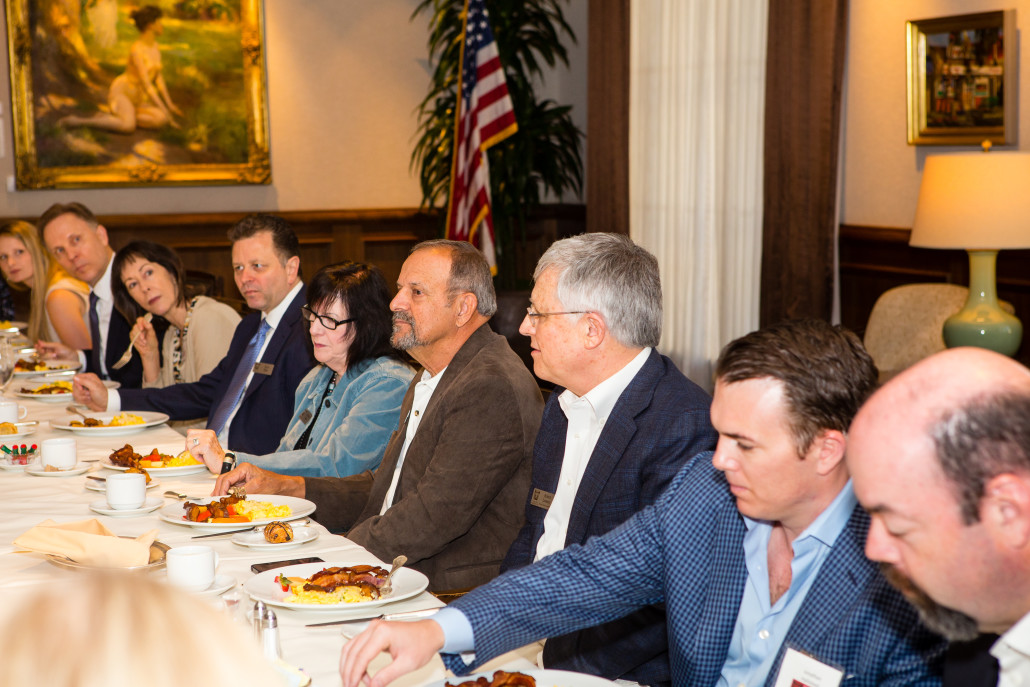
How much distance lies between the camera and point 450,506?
8.18ft

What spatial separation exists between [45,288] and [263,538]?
14.1ft

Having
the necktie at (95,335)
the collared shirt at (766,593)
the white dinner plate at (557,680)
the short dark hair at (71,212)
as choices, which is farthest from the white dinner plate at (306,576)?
the short dark hair at (71,212)

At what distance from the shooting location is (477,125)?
6.70 m

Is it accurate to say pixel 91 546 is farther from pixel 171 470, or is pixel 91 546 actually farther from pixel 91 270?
pixel 91 270

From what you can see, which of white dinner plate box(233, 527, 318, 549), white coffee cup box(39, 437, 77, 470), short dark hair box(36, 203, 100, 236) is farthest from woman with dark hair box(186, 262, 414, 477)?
short dark hair box(36, 203, 100, 236)

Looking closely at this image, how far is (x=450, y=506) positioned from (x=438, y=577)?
8.5 inches

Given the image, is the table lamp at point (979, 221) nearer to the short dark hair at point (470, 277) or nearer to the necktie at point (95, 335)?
the short dark hair at point (470, 277)

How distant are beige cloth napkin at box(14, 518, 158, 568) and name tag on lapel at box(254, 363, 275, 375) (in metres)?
1.59

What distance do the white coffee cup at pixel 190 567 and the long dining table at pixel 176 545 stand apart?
0.11 feet

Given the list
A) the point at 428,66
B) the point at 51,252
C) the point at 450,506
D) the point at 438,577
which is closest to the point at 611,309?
the point at 450,506

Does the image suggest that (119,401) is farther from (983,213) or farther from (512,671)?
(983,213)

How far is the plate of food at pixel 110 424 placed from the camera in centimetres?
335

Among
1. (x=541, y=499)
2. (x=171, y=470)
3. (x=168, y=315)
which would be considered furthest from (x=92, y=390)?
(x=541, y=499)

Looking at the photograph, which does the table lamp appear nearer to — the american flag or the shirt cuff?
the shirt cuff
